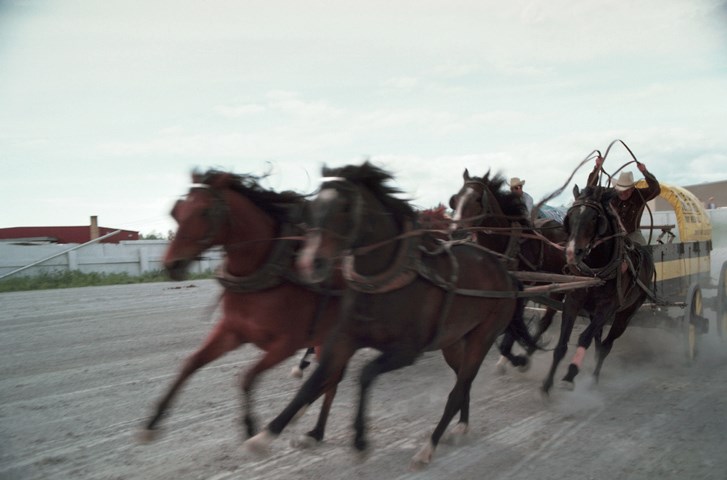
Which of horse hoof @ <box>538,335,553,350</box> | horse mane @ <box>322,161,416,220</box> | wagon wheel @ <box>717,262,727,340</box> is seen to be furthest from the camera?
wagon wheel @ <box>717,262,727,340</box>

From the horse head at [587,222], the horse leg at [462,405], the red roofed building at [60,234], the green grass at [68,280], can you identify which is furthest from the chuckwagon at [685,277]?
the red roofed building at [60,234]

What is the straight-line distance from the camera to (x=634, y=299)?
6.07 meters

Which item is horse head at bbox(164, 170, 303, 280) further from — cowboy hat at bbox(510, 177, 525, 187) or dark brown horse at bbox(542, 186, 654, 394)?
cowboy hat at bbox(510, 177, 525, 187)

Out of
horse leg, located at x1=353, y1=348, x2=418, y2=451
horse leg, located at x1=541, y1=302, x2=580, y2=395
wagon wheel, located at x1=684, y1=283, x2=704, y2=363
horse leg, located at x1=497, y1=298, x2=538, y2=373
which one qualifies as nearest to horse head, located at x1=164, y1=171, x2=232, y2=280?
horse leg, located at x1=353, y1=348, x2=418, y2=451

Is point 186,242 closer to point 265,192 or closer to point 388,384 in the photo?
point 265,192

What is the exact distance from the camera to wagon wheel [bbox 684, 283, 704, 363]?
632 cm

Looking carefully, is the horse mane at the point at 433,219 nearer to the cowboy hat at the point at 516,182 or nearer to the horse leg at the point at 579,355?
the horse leg at the point at 579,355

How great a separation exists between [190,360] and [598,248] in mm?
4150

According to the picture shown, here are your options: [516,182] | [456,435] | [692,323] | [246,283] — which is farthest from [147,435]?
[516,182]

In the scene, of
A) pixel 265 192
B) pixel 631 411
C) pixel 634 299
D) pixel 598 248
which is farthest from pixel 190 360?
pixel 634 299

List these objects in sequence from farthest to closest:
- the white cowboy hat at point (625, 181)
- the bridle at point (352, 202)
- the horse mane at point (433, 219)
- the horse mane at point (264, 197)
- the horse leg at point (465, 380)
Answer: the white cowboy hat at point (625, 181) < the horse mane at point (433, 219) < the horse mane at point (264, 197) < the horse leg at point (465, 380) < the bridle at point (352, 202)

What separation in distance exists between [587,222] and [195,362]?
12.7 ft

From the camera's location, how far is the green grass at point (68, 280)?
1662 centimetres

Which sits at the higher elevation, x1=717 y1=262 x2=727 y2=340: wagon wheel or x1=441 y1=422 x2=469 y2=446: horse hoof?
x1=717 y1=262 x2=727 y2=340: wagon wheel
